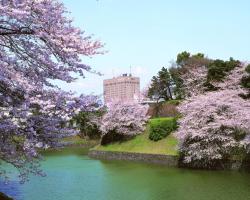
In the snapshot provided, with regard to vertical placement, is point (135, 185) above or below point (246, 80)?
below

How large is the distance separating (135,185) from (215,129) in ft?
27.5

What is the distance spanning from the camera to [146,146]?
40094 millimetres

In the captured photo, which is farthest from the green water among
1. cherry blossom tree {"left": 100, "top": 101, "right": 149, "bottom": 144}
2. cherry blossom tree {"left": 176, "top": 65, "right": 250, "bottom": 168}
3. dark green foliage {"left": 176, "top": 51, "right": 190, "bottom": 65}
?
dark green foliage {"left": 176, "top": 51, "right": 190, "bottom": 65}

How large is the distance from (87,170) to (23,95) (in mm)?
22708

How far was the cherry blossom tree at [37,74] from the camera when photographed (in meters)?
9.51

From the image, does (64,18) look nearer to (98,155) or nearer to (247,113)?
(247,113)

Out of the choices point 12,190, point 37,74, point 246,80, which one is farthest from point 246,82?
point 37,74

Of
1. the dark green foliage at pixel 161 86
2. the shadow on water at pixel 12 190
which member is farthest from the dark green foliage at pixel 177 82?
the shadow on water at pixel 12 190

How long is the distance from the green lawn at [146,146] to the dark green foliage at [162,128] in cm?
49

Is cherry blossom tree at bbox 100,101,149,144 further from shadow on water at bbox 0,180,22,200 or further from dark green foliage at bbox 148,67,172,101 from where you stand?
shadow on water at bbox 0,180,22,200

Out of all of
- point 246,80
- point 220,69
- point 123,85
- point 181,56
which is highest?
point 123,85

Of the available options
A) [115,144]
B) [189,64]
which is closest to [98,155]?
[115,144]

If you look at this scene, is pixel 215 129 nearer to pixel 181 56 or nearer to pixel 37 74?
pixel 37 74

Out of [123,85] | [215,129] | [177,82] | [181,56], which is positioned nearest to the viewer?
[215,129]
